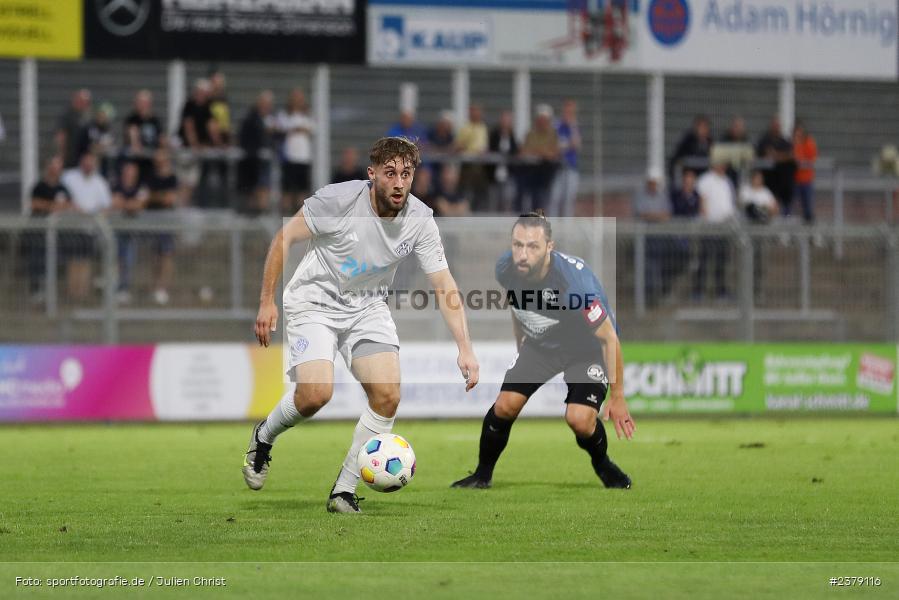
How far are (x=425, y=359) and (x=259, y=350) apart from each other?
2037 millimetres

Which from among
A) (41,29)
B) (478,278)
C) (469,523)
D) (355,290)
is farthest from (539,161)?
(469,523)

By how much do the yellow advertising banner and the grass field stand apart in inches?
319

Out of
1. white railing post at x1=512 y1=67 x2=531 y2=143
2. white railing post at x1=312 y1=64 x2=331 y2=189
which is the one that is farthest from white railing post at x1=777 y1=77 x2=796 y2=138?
white railing post at x1=312 y1=64 x2=331 y2=189

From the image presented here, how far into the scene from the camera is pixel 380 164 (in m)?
9.34

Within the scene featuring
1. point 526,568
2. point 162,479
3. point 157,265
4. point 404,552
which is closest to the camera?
point 526,568

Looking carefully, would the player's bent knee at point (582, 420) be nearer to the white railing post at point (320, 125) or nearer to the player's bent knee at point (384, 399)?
the player's bent knee at point (384, 399)

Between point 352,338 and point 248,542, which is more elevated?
point 352,338

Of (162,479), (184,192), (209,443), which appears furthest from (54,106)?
(162,479)

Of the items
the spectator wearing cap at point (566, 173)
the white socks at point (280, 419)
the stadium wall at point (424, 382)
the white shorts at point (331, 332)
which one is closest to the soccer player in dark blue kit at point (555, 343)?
the white shorts at point (331, 332)

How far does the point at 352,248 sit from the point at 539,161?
41.2ft

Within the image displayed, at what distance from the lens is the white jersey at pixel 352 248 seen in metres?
9.58

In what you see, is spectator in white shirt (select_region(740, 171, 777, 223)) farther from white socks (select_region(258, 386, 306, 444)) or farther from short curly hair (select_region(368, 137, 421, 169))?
short curly hair (select_region(368, 137, 421, 169))

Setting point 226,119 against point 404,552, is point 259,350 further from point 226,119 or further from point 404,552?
point 404,552

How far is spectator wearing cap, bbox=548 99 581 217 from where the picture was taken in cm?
2225
